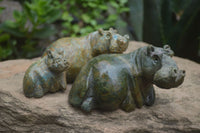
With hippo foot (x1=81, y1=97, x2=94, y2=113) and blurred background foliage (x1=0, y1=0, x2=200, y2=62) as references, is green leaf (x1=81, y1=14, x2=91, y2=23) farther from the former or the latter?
hippo foot (x1=81, y1=97, x2=94, y2=113)

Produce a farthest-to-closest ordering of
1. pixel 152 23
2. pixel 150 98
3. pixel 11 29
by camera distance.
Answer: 1. pixel 11 29
2. pixel 152 23
3. pixel 150 98

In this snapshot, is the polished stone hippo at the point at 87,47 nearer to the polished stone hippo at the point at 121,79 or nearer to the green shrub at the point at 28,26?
the polished stone hippo at the point at 121,79

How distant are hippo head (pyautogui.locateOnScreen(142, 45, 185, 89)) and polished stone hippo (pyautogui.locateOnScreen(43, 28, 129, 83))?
0.37 metres

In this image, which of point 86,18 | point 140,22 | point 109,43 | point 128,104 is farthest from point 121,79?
point 140,22

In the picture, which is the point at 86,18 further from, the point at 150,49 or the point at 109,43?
the point at 150,49

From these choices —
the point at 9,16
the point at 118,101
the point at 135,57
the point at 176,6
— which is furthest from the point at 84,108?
the point at 9,16

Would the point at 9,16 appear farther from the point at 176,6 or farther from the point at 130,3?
the point at 176,6

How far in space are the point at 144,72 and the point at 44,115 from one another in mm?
745

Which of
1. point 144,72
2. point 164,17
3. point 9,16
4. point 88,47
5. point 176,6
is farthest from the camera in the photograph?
point 9,16

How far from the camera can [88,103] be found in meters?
1.91

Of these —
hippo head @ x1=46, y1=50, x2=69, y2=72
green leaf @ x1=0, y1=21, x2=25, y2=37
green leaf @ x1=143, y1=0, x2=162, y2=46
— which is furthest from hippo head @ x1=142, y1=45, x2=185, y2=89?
green leaf @ x1=0, y1=21, x2=25, y2=37

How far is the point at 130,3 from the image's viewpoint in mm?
3955

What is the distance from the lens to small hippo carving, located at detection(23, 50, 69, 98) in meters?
1.99

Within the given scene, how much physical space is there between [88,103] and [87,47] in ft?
1.75
